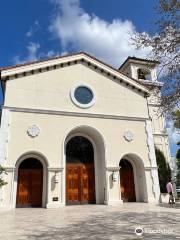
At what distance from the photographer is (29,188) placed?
16.8 meters

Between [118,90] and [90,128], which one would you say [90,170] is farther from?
[118,90]

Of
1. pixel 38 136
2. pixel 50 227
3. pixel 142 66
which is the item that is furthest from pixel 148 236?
pixel 142 66

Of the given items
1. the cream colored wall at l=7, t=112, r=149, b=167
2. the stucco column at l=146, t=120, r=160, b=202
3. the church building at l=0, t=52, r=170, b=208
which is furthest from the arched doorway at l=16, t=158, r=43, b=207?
the stucco column at l=146, t=120, r=160, b=202

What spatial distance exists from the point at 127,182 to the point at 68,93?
8272 mm

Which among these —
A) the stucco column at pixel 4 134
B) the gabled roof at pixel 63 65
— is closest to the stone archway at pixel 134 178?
the gabled roof at pixel 63 65

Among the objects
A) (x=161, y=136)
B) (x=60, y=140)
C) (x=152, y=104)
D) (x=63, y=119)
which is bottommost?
(x=60, y=140)

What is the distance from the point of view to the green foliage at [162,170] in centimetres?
2123

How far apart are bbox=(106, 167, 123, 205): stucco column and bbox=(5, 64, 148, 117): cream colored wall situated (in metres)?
4.44

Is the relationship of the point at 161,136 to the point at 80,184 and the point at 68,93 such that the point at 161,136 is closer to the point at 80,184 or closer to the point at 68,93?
the point at 80,184

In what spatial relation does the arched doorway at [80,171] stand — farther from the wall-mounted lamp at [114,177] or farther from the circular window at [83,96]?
the circular window at [83,96]

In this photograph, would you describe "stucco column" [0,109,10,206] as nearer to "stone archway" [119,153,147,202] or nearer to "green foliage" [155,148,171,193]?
"stone archway" [119,153,147,202]

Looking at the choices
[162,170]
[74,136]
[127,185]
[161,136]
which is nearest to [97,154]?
[74,136]

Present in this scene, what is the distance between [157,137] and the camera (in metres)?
23.4

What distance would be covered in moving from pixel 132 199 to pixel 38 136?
874 cm
